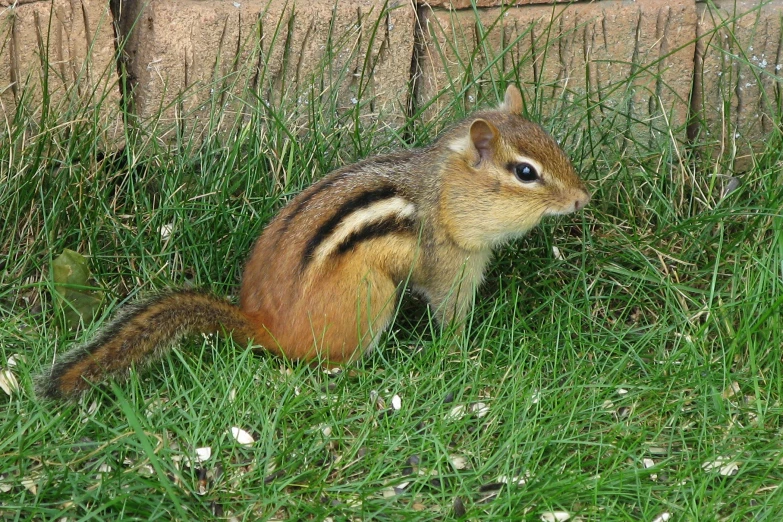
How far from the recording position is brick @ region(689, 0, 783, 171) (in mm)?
5035

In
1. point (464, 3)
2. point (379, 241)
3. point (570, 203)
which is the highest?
point (464, 3)

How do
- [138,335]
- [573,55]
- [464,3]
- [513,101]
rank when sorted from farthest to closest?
1. [573,55]
2. [464,3]
3. [513,101]
4. [138,335]

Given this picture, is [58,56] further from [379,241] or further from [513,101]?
[513,101]

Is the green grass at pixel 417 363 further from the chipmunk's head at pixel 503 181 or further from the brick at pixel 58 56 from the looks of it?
the chipmunk's head at pixel 503 181

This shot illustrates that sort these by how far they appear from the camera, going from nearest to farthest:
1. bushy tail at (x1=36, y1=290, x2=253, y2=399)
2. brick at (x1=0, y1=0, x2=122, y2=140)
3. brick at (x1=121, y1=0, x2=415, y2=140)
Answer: bushy tail at (x1=36, y1=290, x2=253, y2=399) < brick at (x1=0, y1=0, x2=122, y2=140) < brick at (x1=121, y1=0, x2=415, y2=140)

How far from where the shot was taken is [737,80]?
515 centimetres

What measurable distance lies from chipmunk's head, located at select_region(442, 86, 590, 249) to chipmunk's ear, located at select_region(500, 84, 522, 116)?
0.11 meters

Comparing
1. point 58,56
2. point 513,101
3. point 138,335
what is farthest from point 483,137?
point 58,56

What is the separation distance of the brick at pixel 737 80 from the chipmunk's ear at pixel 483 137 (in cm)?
126

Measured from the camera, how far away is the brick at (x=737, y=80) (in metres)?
5.04

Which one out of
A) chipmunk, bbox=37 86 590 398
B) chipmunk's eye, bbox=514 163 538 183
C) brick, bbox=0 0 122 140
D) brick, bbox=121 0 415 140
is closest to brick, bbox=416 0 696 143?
brick, bbox=121 0 415 140

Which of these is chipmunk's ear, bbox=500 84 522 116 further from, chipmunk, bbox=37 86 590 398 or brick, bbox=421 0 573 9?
brick, bbox=421 0 573 9

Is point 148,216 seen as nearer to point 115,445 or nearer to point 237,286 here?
point 237,286

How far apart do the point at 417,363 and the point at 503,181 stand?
0.82 meters
